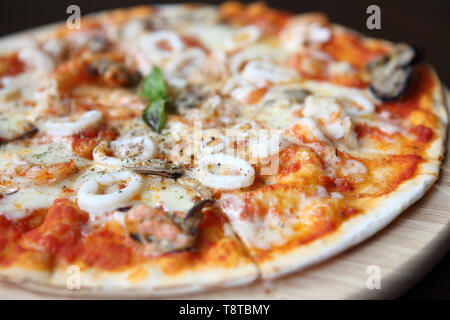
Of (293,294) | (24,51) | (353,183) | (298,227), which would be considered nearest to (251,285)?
(293,294)

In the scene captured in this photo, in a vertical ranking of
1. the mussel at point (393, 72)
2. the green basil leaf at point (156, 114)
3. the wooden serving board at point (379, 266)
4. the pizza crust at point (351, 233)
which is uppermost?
the mussel at point (393, 72)

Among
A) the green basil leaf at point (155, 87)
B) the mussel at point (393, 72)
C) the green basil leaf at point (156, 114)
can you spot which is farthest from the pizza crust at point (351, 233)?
the green basil leaf at point (155, 87)

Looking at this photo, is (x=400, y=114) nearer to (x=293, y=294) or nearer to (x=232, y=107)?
(x=232, y=107)

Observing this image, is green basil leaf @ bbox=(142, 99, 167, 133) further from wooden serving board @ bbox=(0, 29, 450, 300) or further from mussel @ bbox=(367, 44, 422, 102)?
mussel @ bbox=(367, 44, 422, 102)

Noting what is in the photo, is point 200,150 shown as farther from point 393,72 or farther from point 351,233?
point 393,72

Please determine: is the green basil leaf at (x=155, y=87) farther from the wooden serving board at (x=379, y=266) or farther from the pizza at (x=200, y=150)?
the wooden serving board at (x=379, y=266)

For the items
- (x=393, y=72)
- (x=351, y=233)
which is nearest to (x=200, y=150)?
(x=351, y=233)
